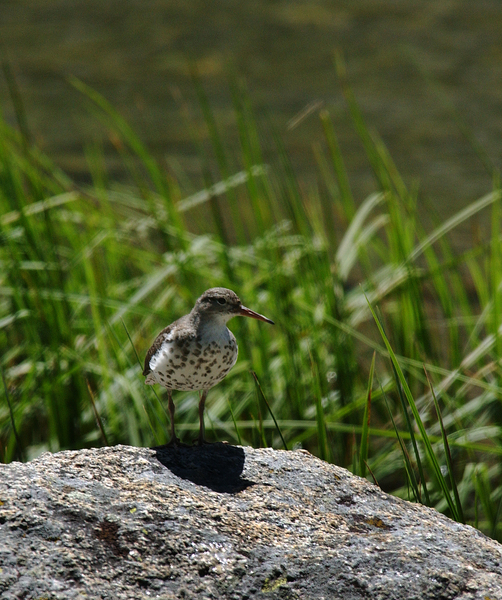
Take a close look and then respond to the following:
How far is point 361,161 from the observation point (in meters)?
10.9

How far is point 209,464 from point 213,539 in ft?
1.83

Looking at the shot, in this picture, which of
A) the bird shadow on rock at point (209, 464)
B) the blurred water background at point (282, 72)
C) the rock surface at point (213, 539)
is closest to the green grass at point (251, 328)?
Answer: the bird shadow on rock at point (209, 464)

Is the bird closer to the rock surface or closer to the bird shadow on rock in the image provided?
the bird shadow on rock

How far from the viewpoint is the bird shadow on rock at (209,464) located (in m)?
2.75

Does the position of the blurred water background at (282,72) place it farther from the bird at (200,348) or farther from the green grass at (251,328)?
the bird at (200,348)

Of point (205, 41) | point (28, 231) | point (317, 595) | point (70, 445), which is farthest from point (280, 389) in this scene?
point (205, 41)

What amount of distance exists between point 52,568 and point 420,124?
35.8ft

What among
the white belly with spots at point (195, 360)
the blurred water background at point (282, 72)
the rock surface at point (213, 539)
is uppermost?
the blurred water background at point (282, 72)

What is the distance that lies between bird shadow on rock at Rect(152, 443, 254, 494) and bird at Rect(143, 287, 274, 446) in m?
0.08

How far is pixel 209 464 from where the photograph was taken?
2902 mm

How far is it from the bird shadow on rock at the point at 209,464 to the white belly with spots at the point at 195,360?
0.81 feet

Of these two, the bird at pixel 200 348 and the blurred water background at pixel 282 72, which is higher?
the blurred water background at pixel 282 72

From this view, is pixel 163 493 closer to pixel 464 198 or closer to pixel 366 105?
pixel 464 198

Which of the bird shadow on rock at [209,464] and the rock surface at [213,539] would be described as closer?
the rock surface at [213,539]
